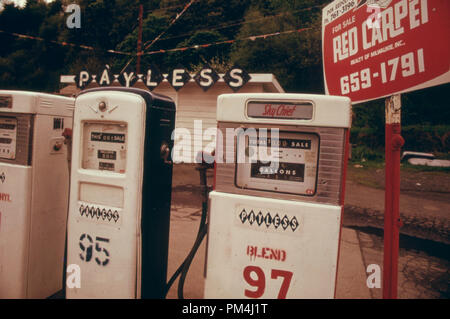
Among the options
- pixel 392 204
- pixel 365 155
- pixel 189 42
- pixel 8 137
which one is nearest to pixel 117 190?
pixel 8 137

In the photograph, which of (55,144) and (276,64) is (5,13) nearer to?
(276,64)

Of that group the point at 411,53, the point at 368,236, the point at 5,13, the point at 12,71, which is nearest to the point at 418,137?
the point at 368,236

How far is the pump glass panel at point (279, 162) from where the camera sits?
220cm

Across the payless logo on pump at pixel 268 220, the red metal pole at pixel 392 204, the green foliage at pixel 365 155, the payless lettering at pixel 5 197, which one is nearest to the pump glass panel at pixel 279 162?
the payless logo on pump at pixel 268 220

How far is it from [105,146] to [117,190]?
359mm

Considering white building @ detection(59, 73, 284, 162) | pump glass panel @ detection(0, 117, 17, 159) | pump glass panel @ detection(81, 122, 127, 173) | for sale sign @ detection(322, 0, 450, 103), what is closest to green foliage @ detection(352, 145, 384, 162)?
white building @ detection(59, 73, 284, 162)

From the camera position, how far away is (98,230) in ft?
8.16

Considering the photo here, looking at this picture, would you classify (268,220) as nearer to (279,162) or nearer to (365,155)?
(279,162)

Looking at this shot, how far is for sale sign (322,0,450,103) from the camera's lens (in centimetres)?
187

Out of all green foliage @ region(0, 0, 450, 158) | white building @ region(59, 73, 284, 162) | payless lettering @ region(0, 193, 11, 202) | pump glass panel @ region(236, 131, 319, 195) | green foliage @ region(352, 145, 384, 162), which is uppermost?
green foliage @ region(0, 0, 450, 158)

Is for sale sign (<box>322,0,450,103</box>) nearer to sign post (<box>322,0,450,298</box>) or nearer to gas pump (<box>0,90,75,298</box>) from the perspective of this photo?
sign post (<box>322,0,450,298</box>)

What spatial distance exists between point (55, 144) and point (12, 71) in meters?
30.9

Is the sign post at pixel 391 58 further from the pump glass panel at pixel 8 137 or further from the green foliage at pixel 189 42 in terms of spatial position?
the green foliage at pixel 189 42

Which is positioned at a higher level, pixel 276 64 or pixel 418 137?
pixel 276 64
